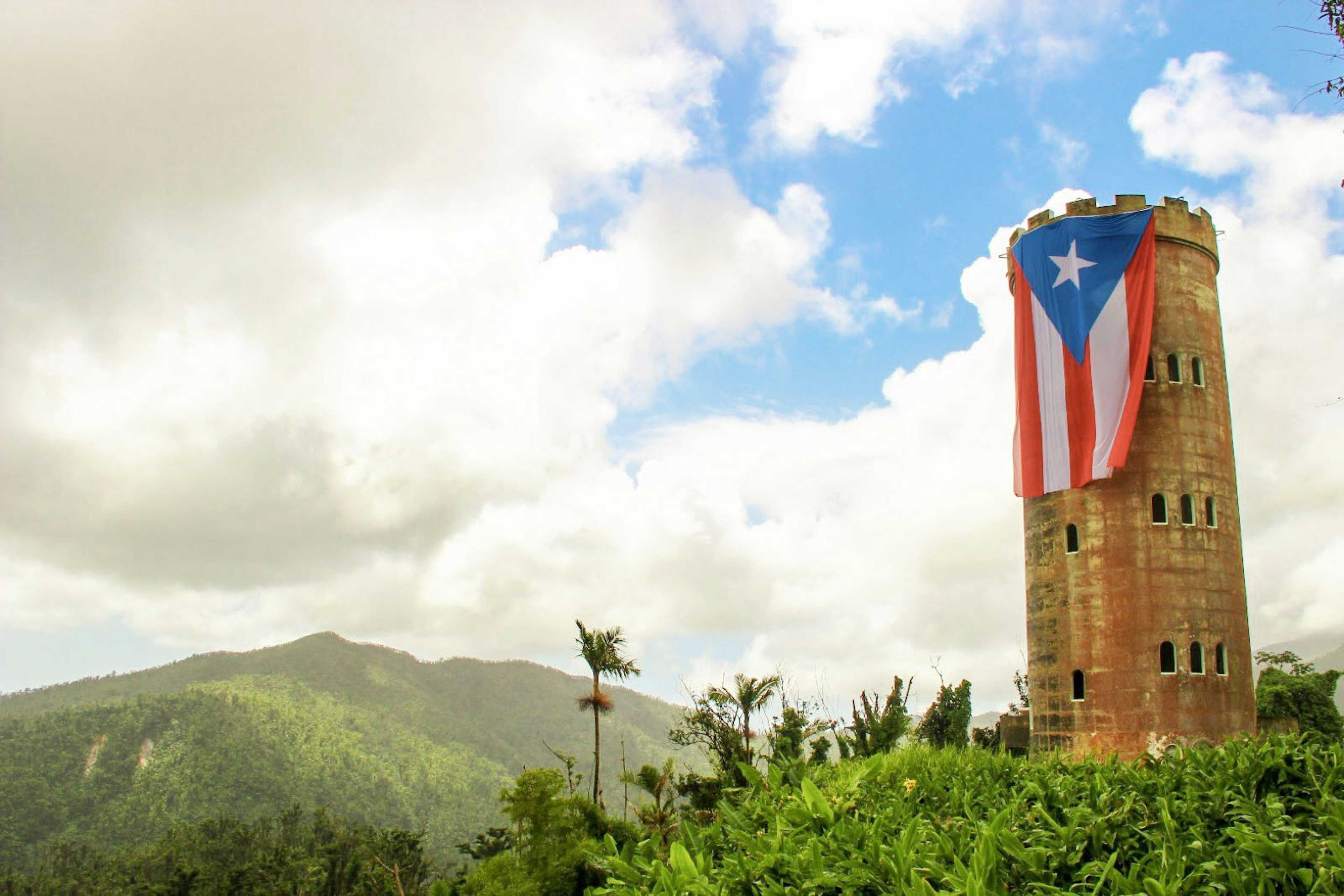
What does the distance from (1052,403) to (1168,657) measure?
6.01m

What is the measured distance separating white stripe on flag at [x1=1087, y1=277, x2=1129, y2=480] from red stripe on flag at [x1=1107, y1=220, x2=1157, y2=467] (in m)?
0.09

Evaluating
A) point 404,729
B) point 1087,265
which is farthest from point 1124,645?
point 404,729

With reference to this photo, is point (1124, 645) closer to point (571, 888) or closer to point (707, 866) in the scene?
point (571, 888)

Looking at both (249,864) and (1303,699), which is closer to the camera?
(1303,699)

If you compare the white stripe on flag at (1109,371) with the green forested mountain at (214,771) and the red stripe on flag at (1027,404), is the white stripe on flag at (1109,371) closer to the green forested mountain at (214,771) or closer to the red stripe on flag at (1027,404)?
the red stripe on flag at (1027,404)

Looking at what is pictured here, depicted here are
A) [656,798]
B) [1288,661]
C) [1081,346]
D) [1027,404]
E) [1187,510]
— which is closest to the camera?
[1187,510]

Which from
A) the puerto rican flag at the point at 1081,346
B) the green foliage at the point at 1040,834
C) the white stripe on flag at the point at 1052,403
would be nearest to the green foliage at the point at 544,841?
the white stripe on flag at the point at 1052,403

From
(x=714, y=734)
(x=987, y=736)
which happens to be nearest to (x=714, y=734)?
(x=714, y=734)

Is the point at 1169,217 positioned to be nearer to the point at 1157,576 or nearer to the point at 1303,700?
the point at 1157,576

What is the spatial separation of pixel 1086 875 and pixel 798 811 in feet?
5.64

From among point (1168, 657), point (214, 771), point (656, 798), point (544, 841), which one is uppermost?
point (1168, 657)

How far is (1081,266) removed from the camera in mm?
23078

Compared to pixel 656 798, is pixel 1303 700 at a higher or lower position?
higher

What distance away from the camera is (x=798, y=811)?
589 cm
